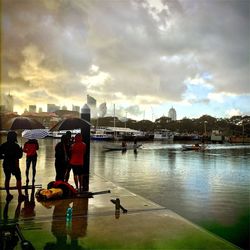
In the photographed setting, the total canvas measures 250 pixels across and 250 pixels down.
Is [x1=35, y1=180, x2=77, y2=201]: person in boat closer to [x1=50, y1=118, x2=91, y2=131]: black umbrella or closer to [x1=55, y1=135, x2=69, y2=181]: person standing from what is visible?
[x1=55, y1=135, x2=69, y2=181]: person standing

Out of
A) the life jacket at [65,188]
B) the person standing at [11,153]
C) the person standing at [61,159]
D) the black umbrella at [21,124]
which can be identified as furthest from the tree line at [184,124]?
the person standing at [11,153]

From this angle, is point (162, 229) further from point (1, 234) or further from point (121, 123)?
point (121, 123)

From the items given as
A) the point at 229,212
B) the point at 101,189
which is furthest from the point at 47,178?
the point at 229,212

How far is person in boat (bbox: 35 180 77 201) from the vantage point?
28.2 feet

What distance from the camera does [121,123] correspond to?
154250 millimetres

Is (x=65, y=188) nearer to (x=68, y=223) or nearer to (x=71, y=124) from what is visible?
(x=71, y=124)

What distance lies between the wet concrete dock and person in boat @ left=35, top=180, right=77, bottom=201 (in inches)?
12.3

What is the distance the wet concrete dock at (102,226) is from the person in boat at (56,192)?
313 millimetres

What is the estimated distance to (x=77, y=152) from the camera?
30.7 feet

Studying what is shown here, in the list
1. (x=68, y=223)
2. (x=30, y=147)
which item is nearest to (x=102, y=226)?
(x=68, y=223)

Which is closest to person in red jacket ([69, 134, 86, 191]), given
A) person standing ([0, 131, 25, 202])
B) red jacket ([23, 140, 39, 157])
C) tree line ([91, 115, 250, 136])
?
red jacket ([23, 140, 39, 157])

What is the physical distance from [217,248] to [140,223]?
1727 millimetres

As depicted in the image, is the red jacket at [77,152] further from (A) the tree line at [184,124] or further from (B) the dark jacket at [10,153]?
(A) the tree line at [184,124]

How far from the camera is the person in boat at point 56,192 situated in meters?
8.59
